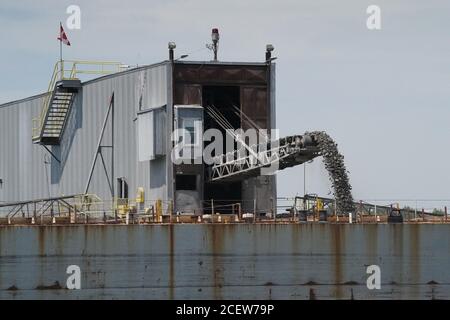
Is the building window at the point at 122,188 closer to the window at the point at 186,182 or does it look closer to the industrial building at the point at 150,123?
the industrial building at the point at 150,123

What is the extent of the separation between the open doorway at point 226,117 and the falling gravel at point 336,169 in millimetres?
9023

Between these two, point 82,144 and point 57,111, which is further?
point 57,111

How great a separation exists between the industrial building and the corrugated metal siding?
0.06m

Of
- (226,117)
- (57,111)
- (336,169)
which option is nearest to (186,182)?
(226,117)

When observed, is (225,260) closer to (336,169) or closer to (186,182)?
(336,169)

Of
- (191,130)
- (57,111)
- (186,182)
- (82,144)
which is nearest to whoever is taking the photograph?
(191,130)

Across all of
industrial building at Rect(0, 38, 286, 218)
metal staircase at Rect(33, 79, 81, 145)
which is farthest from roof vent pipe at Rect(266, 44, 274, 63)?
metal staircase at Rect(33, 79, 81, 145)

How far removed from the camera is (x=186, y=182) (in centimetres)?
6681

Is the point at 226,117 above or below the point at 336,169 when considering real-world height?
above

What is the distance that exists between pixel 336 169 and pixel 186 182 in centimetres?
1036

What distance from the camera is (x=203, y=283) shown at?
183ft

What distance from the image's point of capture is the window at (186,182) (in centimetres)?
6662
